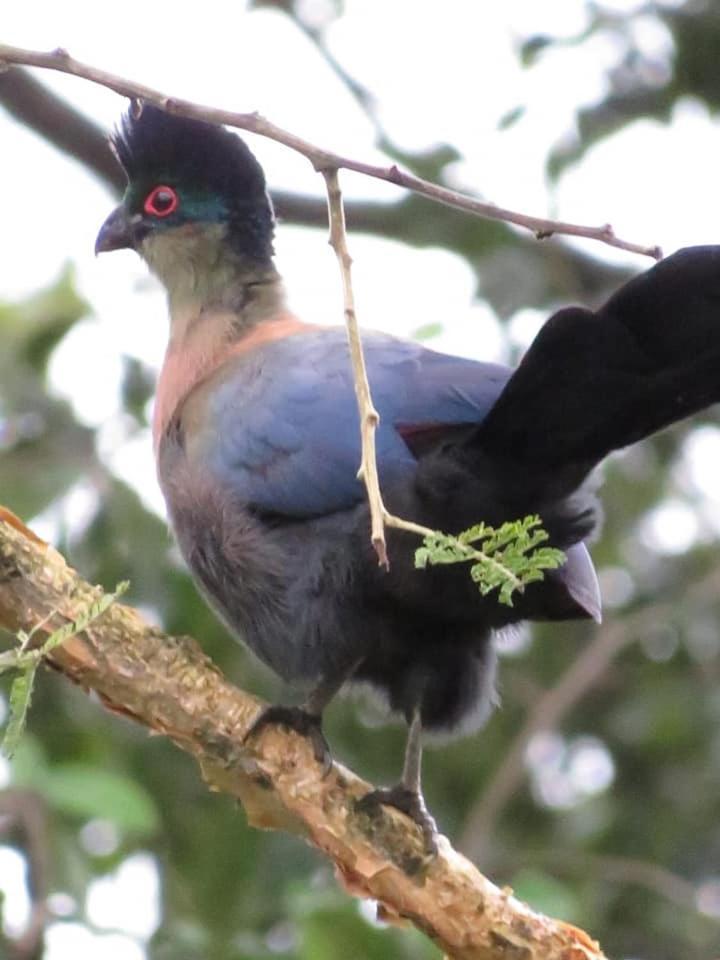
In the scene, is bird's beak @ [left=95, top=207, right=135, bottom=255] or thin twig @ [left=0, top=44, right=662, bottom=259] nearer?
thin twig @ [left=0, top=44, right=662, bottom=259]

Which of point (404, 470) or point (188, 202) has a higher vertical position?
point (188, 202)

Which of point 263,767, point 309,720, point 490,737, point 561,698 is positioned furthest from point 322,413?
point 490,737

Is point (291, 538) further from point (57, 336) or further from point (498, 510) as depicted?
point (57, 336)

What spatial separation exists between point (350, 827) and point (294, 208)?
2922mm

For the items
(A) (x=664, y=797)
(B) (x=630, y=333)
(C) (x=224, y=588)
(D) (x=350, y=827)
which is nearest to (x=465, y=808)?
(A) (x=664, y=797)

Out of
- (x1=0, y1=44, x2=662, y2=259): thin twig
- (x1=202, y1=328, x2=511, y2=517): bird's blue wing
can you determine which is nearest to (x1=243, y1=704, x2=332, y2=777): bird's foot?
(x1=202, y1=328, x2=511, y2=517): bird's blue wing

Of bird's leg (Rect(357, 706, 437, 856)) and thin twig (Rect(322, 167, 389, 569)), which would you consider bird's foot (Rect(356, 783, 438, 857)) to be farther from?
thin twig (Rect(322, 167, 389, 569))

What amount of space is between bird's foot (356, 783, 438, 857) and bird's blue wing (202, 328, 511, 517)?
0.56 meters

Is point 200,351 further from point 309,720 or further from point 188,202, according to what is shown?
point 309,720

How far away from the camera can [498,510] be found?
324cm

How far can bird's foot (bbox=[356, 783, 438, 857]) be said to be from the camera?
122 inches

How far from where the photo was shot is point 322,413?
11.4 ft

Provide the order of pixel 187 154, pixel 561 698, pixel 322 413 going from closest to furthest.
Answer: pixel 322 413
pixel 187 154
pixel 561 698

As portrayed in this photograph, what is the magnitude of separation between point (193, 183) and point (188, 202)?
0.17 ft
